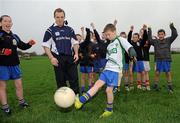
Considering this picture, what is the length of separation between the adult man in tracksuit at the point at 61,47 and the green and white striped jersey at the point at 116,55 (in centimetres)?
90

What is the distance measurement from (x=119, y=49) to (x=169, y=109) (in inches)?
76.0

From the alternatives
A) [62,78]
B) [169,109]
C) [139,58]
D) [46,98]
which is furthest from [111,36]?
[139,58]

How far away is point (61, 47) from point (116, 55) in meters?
1.34

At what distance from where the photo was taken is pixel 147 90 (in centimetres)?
1175

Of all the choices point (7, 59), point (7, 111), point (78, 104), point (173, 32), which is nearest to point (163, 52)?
point (173, 32)

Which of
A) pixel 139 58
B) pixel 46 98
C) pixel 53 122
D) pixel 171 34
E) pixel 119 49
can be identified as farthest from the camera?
pixel 139 58

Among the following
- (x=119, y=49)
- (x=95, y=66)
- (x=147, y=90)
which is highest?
(x=119, y=49)

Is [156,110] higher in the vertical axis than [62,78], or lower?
lower

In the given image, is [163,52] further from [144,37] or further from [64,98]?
[64,98]

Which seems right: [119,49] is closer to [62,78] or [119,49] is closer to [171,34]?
[62,78]

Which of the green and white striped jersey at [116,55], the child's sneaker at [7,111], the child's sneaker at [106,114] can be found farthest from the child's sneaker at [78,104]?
the child's sneaker at [7,111]

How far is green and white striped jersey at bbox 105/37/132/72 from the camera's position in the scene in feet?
26.0

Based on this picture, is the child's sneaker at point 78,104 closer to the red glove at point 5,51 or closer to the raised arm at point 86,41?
the red glove at point 5,51

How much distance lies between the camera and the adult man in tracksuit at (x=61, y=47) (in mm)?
8148
